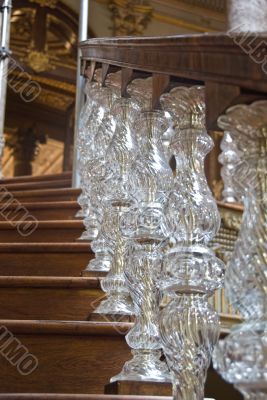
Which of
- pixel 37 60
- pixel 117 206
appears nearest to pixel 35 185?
pixel 117 206

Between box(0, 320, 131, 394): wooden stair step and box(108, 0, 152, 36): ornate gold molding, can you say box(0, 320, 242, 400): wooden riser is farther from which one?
box(108, 0, 152, 36): ornate gold molding

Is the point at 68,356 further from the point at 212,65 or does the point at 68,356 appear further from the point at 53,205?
the point at 53,205

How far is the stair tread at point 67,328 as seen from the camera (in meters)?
1.77

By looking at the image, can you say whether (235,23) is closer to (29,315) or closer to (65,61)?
(65,61)

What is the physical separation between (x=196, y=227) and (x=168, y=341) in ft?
0.65

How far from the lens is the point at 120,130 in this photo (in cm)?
195

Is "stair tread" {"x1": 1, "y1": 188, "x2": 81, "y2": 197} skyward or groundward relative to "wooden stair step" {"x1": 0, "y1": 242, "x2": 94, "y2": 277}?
skyward

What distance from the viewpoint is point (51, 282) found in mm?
2129

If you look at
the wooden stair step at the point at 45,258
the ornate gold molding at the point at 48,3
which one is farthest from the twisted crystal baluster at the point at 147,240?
the ornate gold molding at the point at 48,3

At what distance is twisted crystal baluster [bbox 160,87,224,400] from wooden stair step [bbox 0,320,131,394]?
0.49 m

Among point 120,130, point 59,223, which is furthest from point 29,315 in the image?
point 59,223

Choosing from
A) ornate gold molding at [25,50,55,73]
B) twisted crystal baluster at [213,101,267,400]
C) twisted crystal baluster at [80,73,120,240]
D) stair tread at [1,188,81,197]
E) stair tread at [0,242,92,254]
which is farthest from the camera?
ornate gold molding at [25,50,55,73]

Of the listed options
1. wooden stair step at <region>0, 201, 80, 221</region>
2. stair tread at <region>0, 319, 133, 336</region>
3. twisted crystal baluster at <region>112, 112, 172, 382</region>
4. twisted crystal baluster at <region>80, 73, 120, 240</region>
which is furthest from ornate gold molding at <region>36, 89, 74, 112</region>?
twisted crystal baluster at <region>112, 112, 172, 382</region>

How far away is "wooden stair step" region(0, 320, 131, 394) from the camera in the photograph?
1758mm
